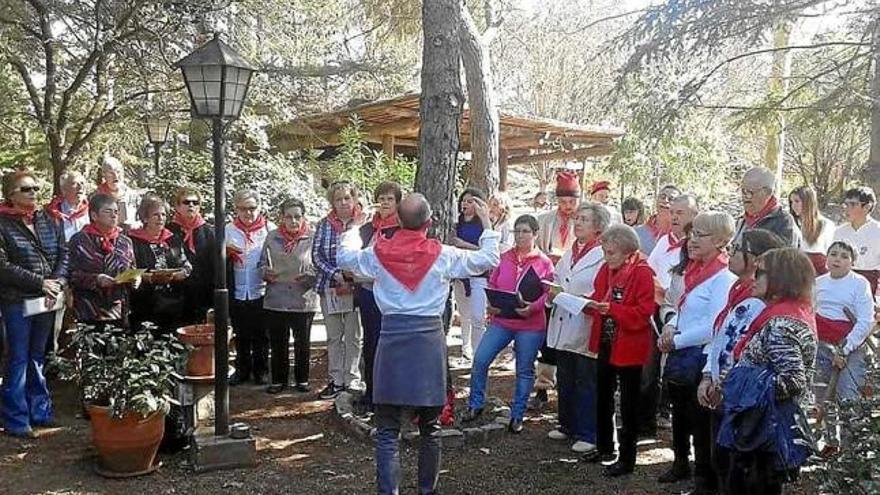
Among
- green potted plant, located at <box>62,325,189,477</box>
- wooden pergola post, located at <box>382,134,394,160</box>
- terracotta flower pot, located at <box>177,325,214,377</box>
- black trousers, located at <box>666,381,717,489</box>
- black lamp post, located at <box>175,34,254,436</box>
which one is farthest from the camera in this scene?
wooden pergola post, located at <box>382,134,394,160</box>

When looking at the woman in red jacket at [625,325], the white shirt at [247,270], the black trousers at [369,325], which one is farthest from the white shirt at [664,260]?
the white shirt at [247,270]

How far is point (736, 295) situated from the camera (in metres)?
3.57

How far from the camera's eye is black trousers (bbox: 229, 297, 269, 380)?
661 centimetres

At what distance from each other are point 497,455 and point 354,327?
180 cm

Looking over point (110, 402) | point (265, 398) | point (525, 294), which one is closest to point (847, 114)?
point (525, 294)

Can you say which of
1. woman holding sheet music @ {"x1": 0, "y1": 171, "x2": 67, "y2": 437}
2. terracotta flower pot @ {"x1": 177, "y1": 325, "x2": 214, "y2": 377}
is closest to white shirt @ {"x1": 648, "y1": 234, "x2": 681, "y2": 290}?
terracotta flower pot @ {"x1": 177, "y1": 325, "x2": 214, "y2": 377}

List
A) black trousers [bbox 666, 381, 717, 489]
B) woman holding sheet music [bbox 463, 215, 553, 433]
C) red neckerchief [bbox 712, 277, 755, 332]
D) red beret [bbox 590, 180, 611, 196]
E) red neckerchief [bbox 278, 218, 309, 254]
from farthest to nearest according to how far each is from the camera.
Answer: red beret [bbox 590, 180, 611, 196]
red neckerchief [bbox 278, 218, 309, 254]
woman holding sheet music [bbox 463, 215, 553, 433]
black trousers [bbox 666, 381, 717, 489]
red neckerchief [bbox 712, 277, 755, 332]

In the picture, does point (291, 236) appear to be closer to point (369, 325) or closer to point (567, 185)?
point (369, 325)

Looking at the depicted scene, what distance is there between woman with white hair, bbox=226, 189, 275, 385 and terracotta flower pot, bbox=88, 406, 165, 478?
201cm

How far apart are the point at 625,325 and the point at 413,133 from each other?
11239mm

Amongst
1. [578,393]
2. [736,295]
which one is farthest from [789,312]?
[578,393]

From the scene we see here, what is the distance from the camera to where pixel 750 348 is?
3.24 m

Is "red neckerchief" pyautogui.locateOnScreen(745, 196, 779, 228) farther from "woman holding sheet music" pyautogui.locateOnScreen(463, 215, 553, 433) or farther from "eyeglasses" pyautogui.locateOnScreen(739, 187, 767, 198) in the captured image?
"woman holding sheet music" pyautogui.locateOnScreen(463, 215, 553, 433)

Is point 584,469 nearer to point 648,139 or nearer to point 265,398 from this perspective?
point 265,398
